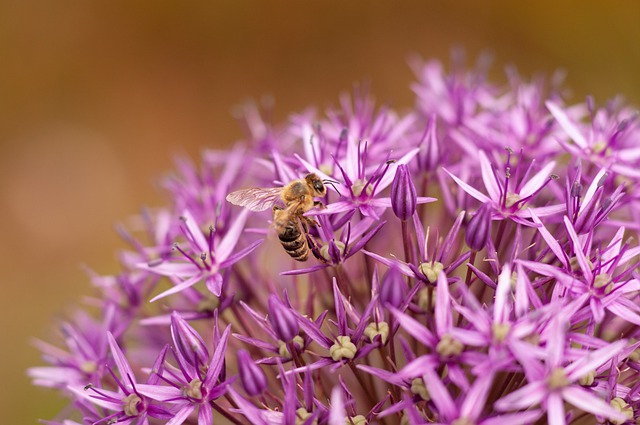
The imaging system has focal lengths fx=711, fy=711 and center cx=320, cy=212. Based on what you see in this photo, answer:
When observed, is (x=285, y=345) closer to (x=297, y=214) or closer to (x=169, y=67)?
(x=297, y=214)

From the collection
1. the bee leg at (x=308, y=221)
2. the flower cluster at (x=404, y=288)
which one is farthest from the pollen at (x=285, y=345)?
the bee leg at (x=308, y=221)

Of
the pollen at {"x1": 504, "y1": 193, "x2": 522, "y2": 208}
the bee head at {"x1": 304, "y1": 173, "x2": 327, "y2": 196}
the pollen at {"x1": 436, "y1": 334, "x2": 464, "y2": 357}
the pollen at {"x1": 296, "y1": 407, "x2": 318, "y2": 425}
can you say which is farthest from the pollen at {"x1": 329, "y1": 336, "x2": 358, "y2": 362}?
the pollen at {"x1": 504, "y1": 193, "x2": 522, "y2": 208}

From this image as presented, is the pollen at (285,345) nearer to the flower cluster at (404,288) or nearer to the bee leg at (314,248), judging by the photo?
the flower cluster at (404,288)

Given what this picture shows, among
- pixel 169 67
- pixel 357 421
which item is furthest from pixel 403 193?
pixel 169 67

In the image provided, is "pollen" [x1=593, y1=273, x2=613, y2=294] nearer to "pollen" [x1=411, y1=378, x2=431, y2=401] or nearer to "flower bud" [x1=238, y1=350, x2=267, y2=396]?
"pollen" [x1=411, y1=378, x2=431, y2=401]

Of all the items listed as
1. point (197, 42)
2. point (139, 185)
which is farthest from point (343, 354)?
point (197, 42)

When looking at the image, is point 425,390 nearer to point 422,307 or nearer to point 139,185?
point 422,307
